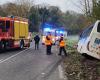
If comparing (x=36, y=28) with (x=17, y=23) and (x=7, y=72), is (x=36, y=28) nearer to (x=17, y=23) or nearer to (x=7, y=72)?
(x=17, y=23)

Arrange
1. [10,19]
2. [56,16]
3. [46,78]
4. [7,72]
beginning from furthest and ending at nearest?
[56,16] < [10,19] < [7,72] < [46,78]

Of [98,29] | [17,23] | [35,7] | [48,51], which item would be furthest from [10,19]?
[35,7]

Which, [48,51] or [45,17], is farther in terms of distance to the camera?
[45,17]

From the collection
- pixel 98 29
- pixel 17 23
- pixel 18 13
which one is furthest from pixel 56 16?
pixel 98 29

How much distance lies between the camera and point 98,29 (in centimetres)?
1947

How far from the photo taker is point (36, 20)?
10100 cm

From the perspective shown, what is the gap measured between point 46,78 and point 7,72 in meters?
2.63

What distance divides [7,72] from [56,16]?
9144 centimetres

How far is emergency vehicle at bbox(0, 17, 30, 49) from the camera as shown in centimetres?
3300

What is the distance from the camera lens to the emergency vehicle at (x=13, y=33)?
33000 millimetres

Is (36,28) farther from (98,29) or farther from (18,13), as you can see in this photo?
(98,29)

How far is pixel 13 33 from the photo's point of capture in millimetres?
34906

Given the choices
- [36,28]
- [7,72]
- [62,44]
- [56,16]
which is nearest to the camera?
[7,72]

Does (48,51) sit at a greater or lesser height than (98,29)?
lesser
